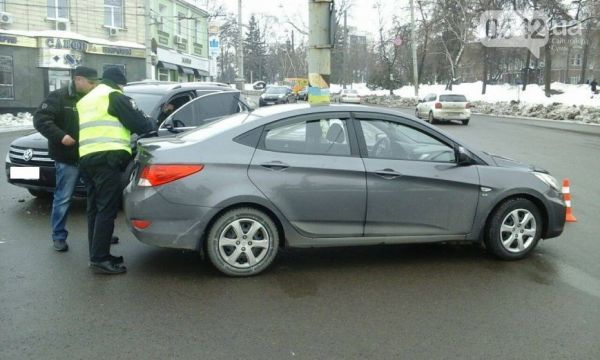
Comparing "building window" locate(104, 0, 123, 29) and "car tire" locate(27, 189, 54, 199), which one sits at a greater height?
"building window" locate(104, 0, 123, 29)

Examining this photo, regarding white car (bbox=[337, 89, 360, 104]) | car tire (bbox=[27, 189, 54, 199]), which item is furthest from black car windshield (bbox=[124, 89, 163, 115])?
white car (bbox=[337, 89, 360, 104])

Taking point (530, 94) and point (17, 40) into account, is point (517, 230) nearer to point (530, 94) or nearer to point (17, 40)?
point (17, 40)

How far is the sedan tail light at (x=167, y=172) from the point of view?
4.79 meters

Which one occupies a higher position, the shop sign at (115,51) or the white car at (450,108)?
the shop sign at (115,51)

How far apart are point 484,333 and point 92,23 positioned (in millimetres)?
31686

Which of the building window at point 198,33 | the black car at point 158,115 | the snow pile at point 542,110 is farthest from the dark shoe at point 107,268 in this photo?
the building window at point 198,33

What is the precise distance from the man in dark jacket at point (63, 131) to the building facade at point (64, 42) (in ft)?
76.1

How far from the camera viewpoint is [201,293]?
181 inches

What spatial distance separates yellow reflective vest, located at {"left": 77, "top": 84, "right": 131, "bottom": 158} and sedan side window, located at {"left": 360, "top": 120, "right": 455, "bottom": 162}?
223 centimetres

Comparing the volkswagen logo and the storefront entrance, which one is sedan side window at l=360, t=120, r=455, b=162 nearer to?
the volkswagen logo

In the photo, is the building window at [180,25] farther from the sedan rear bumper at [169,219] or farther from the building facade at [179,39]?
the sedan rear bumper at [169,219]

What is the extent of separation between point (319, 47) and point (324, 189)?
526cm

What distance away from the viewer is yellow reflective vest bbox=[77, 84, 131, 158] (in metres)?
4.95

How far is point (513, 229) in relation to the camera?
5.48 m
